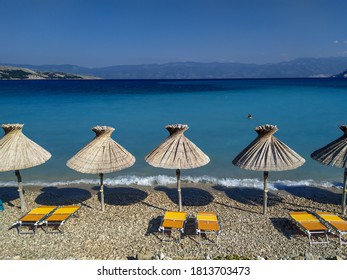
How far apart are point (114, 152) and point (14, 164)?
2.81 meters

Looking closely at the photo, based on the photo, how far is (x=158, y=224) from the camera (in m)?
7.86

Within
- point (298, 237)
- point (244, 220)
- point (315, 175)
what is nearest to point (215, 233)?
point (244, 220)

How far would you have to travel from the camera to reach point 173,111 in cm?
3341

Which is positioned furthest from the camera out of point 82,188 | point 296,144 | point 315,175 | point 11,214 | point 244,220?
point 296,144

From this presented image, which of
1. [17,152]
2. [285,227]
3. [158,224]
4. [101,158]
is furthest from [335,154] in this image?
[17,152]

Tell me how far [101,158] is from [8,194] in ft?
16.5

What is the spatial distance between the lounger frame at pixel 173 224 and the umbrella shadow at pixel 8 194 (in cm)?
559

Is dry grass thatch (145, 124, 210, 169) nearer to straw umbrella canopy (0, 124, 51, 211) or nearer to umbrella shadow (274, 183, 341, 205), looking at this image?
straw umbrella canopy (0, 124, 51, 211)

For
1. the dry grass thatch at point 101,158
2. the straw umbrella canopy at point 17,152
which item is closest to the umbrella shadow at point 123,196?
the dry grass thatch at point 101,158

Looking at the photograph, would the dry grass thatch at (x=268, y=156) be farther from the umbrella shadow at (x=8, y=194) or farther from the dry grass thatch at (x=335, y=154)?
the umbrella shadow at (x=8, y=194)

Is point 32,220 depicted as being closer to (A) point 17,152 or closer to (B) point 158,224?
(A) point 17,152

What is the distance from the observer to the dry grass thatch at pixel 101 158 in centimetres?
795

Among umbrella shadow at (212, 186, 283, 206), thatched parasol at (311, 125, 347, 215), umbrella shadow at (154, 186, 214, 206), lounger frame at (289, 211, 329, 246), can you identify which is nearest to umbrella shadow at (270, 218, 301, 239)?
lounger frame at (289, 211, 329, 246)
